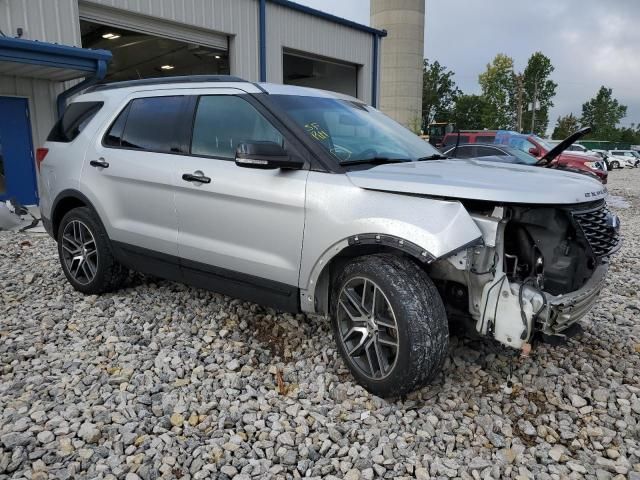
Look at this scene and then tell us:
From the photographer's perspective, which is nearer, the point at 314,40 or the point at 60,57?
the point at 60,57

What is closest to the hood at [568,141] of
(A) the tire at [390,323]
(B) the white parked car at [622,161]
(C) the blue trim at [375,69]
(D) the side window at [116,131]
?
(A) the tire at [390,323]

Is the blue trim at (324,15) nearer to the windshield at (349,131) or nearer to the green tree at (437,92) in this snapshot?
the windshield at (349,131)

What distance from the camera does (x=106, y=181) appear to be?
430cm

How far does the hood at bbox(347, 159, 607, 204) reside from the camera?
265cm

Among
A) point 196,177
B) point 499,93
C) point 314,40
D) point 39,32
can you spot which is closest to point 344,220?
point 196,177

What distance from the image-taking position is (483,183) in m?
2.73

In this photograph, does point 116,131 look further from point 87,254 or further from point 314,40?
point 314,40

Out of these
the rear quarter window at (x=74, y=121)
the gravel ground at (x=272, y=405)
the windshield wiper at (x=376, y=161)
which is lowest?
the gravel ground at (x=272, y=405)

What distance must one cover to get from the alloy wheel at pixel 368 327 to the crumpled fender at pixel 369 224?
0.76ft

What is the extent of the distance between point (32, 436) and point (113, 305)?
1869mm

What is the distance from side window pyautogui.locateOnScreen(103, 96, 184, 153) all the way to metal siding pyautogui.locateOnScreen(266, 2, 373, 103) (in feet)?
32.3

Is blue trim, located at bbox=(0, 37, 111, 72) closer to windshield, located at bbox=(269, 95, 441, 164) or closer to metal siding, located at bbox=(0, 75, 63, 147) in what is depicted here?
metal siding, located at bbox=(0, 75, 63, 147)

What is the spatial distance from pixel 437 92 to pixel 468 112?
24.0ft

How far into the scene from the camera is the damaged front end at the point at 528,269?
2697mm
